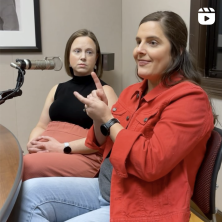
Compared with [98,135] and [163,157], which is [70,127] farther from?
[163,157]

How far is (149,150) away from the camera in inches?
33.8

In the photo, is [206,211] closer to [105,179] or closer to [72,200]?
[105,179]

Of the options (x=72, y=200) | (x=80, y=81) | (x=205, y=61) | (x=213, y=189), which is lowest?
(x=72, y=200)

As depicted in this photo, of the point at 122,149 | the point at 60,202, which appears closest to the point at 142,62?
the point at 122,149

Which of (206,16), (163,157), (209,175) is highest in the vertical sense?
(206,16)

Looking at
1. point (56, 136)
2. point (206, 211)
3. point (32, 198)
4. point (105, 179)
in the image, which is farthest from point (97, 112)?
point (56, 136)

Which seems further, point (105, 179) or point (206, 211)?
point (105, 179)

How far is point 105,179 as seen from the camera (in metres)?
1.10

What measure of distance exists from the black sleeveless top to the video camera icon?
747 millimetres

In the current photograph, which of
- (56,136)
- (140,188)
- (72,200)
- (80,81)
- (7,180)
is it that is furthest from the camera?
(80,81)

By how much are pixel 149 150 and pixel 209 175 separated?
0.27 meters

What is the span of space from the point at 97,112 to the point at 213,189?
1.64 feet


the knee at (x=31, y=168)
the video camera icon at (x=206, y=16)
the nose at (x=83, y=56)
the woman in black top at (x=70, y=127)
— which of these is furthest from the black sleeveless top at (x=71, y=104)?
the video camera icon at (x=206, y=16)

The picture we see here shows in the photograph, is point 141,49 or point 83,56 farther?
point 83,56
